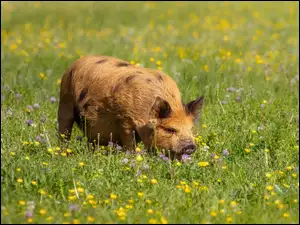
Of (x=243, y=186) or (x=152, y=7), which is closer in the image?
(x=243, y=186)

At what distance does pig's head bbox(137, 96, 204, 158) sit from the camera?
627 cm

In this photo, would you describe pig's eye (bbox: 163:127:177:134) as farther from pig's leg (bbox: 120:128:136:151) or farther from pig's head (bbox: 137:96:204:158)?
pig's leg (bbox: 120:128:136:151)

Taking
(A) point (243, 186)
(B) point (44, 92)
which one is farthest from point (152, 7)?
(A) point (243, 186)

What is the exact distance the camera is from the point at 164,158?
592 centimetres

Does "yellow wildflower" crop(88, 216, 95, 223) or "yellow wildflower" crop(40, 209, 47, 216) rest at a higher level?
"yellow wildflower" crop(40, 209, 47, 216)

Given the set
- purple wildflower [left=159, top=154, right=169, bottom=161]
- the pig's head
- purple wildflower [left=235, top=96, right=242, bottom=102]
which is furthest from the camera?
purple wildflower [left=235, top=96, right=242, bottom=102]

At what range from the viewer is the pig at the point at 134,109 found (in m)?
6.35

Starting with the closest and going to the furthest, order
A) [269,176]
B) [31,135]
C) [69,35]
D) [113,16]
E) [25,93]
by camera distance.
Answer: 1. [269,176]
2. [31,135]
3. [25,93]
4. [69,35]
5. [113,16]

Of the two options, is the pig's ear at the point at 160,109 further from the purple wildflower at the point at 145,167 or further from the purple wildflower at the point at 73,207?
the purple wildflower at the point at 73,207

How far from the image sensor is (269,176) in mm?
5457

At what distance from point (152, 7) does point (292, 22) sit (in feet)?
11.9

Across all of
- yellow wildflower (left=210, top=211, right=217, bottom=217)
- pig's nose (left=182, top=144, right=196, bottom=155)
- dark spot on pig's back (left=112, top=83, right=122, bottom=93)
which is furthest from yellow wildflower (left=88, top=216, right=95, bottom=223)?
dark spot on pig's back (left=112, top=83, right=122, bottom=93)

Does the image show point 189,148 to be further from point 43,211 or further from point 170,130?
point 43,211

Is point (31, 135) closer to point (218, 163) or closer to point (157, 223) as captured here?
point (218, 163)
